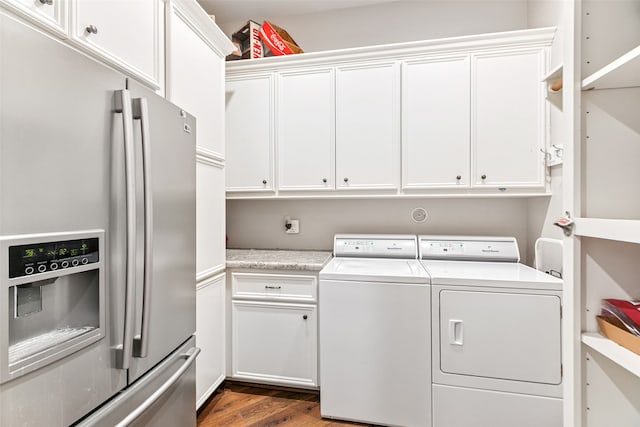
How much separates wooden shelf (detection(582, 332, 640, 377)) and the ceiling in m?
2.54

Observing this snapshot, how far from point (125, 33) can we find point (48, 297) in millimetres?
1038

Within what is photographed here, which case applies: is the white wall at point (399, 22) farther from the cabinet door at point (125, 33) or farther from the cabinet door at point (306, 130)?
the cabinet door at point (125, 33)

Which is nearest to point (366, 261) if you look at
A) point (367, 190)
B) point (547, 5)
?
point (367, 190)

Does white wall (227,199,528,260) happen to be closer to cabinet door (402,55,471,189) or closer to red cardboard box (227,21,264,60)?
cabinet door (402,55,471,189)

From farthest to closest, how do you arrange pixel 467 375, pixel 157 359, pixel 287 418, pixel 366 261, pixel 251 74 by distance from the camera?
pixel 251 74 < pixel 366 261 < pixel 287 418 < pixel 467 375 < pixel 157 359

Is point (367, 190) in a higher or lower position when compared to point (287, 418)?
higher

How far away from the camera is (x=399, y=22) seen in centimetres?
238

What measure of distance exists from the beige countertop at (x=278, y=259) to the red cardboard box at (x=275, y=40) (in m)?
1.52

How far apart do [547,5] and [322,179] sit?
179 cm

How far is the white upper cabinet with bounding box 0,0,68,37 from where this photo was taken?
820mm

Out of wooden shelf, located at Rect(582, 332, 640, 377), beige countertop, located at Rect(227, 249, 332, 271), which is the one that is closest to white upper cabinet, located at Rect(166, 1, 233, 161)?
beige countertop, located at Rect(227, 249, 332, 271)

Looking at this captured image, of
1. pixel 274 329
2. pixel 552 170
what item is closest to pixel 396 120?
pixel 552 170

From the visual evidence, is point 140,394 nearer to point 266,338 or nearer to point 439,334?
point 266,338

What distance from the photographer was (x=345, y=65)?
213 cm
